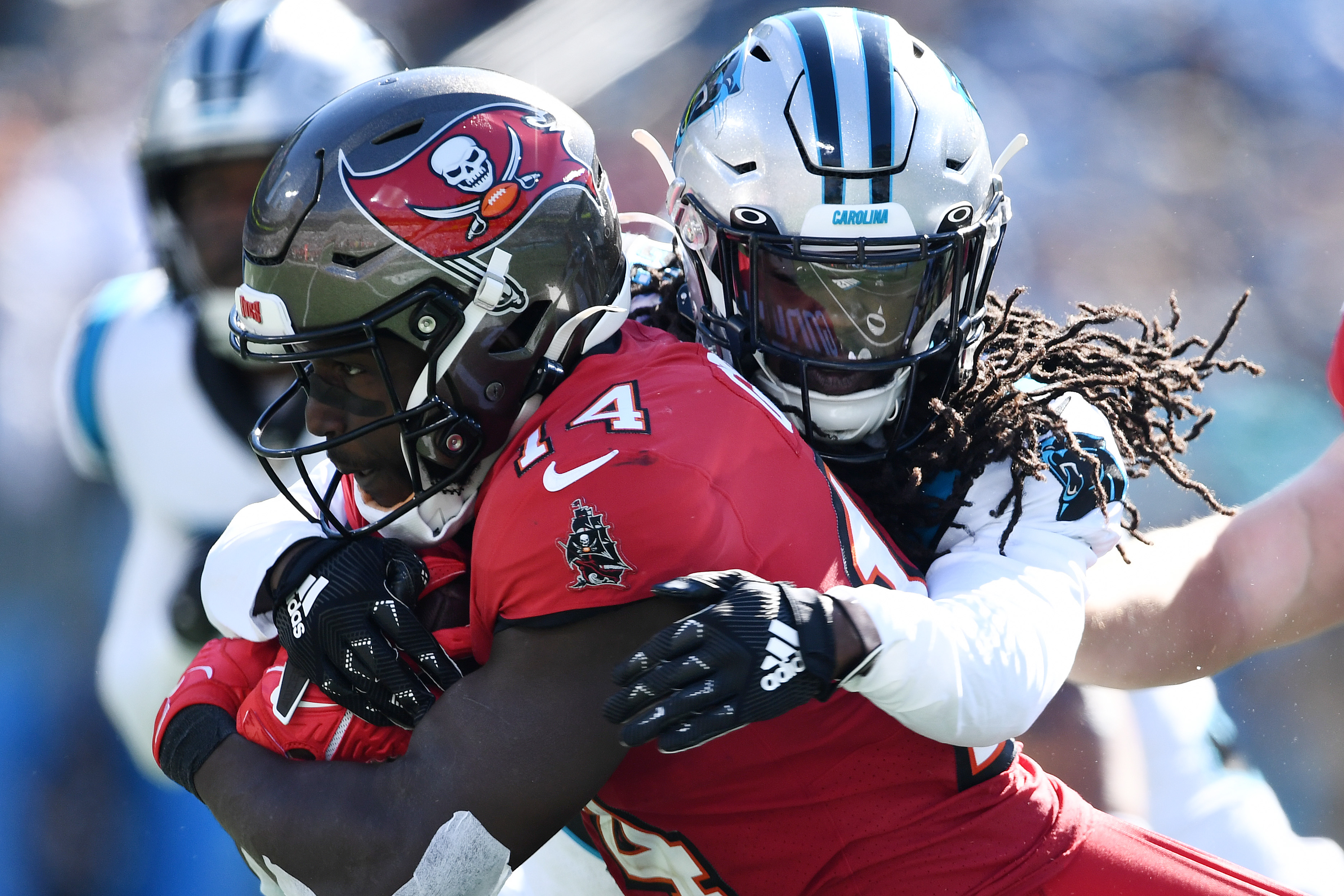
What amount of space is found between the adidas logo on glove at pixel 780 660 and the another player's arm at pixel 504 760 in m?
0.14

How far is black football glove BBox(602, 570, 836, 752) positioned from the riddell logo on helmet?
0.77 m

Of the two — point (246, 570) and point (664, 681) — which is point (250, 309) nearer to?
point (246, 570)

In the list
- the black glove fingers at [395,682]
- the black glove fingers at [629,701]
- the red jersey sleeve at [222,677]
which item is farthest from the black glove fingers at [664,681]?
the red jersey sleeve at [222,677]

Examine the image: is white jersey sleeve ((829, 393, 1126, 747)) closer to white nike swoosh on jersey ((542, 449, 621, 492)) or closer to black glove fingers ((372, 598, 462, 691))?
white nike swoosh on jersey ((542, 449, 621, 492))

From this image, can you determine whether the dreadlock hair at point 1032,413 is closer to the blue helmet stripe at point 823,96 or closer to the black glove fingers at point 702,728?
the blue helmet stripe at point 823,96

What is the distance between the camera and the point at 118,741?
3.51m

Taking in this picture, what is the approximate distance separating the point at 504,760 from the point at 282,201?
2.77ft

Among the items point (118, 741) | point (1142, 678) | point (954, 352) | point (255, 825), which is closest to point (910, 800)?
point (954, 352)

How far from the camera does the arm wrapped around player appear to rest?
1.18 metres

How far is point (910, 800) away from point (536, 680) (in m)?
0.55

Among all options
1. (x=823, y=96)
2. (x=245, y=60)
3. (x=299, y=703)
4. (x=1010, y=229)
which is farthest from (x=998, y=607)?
(x=245, y=60)

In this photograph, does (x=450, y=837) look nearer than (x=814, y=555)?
Yes

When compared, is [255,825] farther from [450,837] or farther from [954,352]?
[954,352]

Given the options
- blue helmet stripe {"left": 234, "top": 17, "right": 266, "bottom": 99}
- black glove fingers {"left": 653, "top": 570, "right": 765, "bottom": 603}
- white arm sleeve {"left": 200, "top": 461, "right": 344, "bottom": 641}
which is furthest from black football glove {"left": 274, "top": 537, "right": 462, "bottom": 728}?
blue helmet stripe {"left": 234, "top": 17, "right": 266, "bottom": 99}
